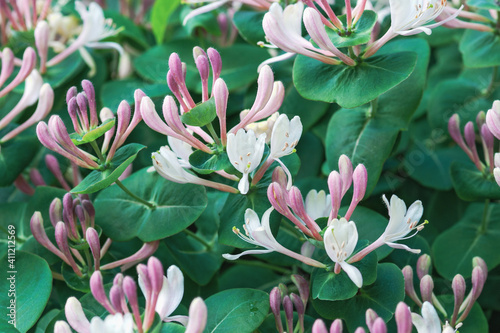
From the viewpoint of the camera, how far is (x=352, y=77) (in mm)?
696

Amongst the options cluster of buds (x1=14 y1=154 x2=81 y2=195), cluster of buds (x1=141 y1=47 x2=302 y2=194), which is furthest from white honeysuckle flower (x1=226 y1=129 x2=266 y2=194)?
cluster of buds (x1=14 y1=154 x2=81 y2=195)

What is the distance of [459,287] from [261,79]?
31 cm

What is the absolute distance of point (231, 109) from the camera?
0.94 m

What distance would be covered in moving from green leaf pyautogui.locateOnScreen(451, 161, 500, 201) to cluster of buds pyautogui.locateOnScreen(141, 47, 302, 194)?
285 mm

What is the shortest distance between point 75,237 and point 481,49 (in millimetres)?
649

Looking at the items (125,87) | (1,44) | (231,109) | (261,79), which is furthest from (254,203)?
(1,44)

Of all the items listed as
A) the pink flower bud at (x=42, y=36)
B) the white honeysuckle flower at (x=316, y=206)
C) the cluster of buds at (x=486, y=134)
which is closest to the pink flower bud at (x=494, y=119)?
the cluster of buds at (x=486, y=134)

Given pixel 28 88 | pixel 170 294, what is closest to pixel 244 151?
pixel 170 294

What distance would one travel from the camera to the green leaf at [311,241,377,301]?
1.97 ft

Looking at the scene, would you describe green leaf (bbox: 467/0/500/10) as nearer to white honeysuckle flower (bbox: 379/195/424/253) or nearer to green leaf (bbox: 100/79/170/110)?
white honeysuckle flower (bbox: 379/195/424/253)

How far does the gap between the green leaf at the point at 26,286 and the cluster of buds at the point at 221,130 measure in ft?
0.66

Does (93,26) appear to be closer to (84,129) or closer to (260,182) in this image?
(84,129)

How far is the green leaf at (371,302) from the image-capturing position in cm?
64

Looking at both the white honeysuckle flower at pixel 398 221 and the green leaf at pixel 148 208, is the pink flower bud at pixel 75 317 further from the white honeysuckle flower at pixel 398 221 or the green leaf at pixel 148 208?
the white honeysuckle flower at pixel 398 221
